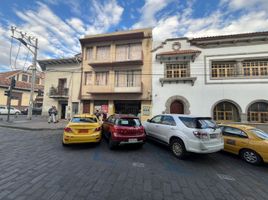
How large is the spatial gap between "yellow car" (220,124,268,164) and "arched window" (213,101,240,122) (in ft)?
25.3

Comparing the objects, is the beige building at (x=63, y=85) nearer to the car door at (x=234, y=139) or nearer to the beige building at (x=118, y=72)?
the beige building at (x=118, y=72)

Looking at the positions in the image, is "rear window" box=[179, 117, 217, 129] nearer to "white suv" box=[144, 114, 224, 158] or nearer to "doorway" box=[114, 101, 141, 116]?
"white suv" box=[144, 114, 224, 158]

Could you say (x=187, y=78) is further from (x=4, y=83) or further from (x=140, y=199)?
(x=4, y=83)

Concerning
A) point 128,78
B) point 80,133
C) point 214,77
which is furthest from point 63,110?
point 214,77

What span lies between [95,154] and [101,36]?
A: 48.7ft

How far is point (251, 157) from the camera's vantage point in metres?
5.65

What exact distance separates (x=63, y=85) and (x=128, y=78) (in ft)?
30.4

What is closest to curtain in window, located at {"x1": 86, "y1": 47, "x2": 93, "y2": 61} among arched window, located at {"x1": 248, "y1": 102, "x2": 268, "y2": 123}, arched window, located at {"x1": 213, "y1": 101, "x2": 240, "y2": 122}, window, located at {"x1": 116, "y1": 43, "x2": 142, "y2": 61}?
window, located at {"x1": 116, "y1": 43, "x2": 142, "y2": 61}

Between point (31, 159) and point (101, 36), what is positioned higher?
point (101, 36)

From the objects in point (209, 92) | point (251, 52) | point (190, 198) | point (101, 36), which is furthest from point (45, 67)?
point (251, 52)

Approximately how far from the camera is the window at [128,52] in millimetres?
16150

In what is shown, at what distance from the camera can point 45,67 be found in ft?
65.3

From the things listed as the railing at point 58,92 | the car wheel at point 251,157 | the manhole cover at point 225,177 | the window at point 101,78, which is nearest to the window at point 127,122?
the manhole cover at point 225,177

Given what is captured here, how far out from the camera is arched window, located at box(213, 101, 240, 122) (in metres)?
13.2
